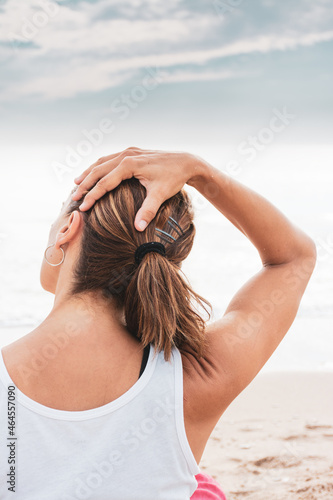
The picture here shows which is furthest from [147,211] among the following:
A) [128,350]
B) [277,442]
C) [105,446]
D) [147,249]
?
[277,442]

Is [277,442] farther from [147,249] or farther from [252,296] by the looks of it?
[147,249]

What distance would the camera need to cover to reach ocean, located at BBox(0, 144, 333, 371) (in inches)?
253

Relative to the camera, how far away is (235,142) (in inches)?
720

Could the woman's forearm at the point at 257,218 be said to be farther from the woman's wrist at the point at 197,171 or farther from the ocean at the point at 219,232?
the ocean at the point at 219,232

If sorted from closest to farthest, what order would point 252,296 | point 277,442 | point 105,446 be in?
1. point 105,446
2. point 252,296
3. point 277,442

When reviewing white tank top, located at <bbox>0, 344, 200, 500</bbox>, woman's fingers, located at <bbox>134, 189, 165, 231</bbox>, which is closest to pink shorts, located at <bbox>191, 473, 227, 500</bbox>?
white tank top, located at <bbox>0, 344, 200, 500</bbox>

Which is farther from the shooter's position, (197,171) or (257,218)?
(257,218)

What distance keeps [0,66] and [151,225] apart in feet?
52.2

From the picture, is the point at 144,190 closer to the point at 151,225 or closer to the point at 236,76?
the point at 151,225

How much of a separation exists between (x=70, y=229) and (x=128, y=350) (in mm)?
363

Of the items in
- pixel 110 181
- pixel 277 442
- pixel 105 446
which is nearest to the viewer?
pixel 105 446

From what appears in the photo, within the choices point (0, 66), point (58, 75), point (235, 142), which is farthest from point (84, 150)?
point (235, 142)

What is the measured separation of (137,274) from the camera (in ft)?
4.48

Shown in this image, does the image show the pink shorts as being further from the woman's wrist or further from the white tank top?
the woman's wrist
